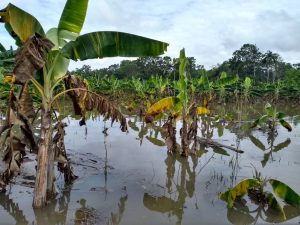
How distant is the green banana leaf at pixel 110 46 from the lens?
16.5 ft

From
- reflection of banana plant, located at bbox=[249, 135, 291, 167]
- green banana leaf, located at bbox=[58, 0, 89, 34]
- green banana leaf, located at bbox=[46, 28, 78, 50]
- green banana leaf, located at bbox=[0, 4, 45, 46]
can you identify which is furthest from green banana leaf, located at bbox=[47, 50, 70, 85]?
reflection of banana plant, located at bbox=[249, 135, 291, 167]

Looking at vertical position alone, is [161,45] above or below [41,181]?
above

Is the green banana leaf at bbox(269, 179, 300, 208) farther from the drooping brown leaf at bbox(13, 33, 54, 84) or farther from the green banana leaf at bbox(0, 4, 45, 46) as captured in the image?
the green banana leaf at bbox(0, 4, 45, 46)

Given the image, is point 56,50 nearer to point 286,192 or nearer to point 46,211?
point 46,211

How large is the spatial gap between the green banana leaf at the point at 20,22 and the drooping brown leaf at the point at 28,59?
40 centimetres

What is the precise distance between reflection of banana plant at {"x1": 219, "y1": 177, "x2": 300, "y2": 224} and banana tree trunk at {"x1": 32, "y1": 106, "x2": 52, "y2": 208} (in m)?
2.82

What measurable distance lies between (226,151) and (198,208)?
429cm

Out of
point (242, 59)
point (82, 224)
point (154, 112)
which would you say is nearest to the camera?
point (82, 224)

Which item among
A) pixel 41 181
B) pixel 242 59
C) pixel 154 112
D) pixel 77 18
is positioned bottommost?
pixel 41 181

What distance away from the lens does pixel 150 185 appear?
6.48 m

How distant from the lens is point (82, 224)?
4723mm

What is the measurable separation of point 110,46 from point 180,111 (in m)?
4.24

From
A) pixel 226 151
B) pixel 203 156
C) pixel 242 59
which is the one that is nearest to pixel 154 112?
pixel 203 156

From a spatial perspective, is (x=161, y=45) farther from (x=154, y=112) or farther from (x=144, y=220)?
(x=154, y=112)
